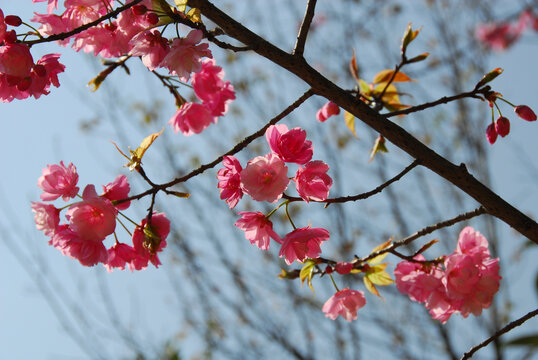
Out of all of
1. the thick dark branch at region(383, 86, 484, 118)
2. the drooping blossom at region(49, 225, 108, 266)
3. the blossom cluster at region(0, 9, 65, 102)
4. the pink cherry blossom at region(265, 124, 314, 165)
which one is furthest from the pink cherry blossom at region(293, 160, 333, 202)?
the blossom cluster at region(0, 9, 65, 102)

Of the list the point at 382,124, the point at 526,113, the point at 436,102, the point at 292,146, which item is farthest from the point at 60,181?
the point at 526,113

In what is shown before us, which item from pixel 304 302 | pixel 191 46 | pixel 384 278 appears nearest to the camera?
pixel 191 46

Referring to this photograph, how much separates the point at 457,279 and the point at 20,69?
35.4 inches

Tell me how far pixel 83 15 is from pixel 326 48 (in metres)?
3.14

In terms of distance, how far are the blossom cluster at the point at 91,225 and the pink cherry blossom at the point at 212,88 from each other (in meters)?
0.35

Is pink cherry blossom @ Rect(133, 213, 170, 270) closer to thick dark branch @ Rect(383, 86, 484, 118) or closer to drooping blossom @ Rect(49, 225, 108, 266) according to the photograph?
drooping blossom @ Rect(49, 225, 108, 266)

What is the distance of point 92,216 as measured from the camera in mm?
858

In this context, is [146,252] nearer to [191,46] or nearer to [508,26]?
[191,46]

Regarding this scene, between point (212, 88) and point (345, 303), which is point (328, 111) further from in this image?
point (345, 303)

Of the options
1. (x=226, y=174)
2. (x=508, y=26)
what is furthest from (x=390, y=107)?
(x=508, y=26)

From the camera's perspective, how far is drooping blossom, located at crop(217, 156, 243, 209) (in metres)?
0.90

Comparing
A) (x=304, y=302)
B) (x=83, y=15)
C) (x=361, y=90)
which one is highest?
(x=304, y=302)

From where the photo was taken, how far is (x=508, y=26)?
14.7 feet

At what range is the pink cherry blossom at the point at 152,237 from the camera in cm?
93
